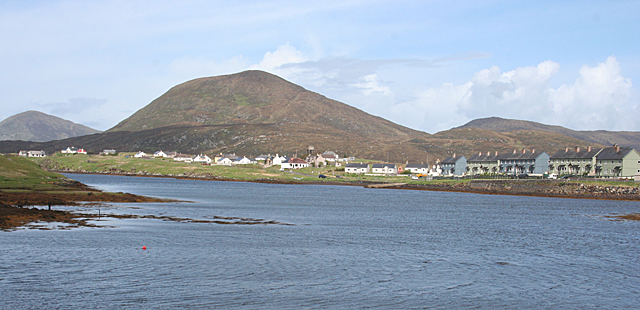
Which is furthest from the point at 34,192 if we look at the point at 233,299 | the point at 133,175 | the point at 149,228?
the point at 133,175

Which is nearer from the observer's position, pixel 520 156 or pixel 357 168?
pixel 520 156

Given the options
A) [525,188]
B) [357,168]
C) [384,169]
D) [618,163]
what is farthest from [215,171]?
[618,163]

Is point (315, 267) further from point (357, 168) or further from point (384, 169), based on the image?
point (384, 169)

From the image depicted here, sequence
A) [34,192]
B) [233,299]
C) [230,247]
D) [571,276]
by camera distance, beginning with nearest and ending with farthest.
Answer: [233,299], [571,276], [230,247], [34,192]

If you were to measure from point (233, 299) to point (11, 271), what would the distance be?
37.7ft

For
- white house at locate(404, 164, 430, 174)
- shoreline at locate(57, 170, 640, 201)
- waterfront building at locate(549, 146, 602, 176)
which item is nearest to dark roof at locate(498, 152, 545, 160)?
waterfront building at locate(549, 146, 602, 176)

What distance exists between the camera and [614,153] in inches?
4707

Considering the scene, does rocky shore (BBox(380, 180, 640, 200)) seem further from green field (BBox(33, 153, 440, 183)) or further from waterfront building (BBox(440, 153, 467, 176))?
waterfront building (BBox(440, 153, 467, 176))

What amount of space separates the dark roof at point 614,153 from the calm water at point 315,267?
256 feet

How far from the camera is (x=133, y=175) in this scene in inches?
6998

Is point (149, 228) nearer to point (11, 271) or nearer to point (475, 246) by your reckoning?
point (11, 271)

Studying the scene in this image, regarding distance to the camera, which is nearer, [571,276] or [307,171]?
[571,276]

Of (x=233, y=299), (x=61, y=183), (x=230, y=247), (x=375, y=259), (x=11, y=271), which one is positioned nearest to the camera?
(x=233, y=299)

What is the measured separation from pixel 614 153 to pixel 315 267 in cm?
11447
